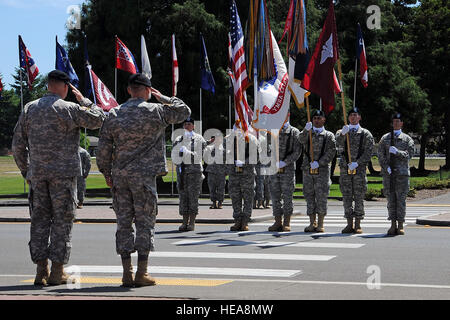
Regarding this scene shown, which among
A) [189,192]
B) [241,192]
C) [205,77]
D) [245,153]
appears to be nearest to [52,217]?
[189,192]

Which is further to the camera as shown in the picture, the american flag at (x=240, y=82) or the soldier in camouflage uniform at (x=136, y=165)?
the american flag at (x=240, y=82)

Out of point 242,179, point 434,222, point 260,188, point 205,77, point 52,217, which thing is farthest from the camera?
point 205,77

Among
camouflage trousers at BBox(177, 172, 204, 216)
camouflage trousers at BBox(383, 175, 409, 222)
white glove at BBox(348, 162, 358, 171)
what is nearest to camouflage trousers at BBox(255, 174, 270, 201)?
camouflage trousers at BBox(177, 172, 204, 216)

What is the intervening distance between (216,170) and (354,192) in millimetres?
8974

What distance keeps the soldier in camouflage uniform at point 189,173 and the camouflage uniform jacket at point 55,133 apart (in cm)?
602

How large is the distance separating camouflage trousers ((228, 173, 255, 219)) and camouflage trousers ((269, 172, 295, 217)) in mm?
450

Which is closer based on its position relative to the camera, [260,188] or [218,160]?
[260,188]

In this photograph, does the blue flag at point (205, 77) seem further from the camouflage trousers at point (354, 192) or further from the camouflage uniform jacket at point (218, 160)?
the camouflage trousers at point (354, 192)

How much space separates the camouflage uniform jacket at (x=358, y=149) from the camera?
13305mm

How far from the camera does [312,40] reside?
34.1 meters

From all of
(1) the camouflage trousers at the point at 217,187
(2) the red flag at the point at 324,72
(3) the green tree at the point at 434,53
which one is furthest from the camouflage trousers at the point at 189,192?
(3) the green tree at the point at 434,53

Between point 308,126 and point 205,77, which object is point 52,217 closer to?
point 308,126

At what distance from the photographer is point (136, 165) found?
7770 mm
